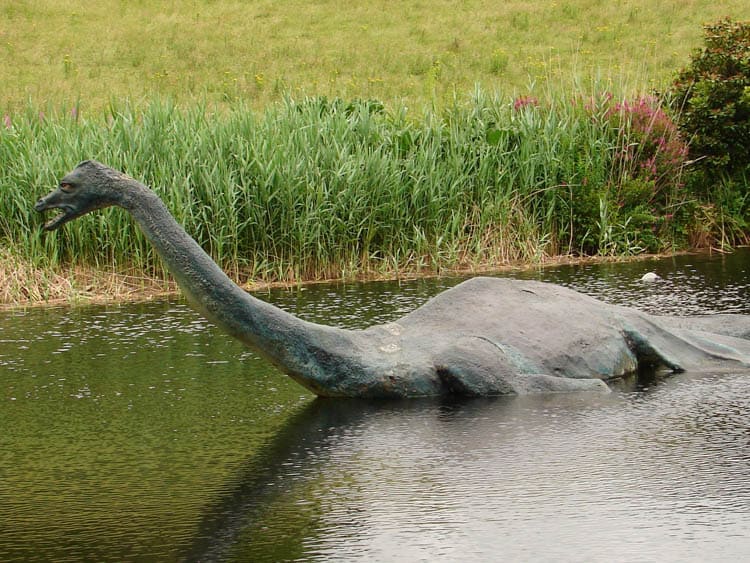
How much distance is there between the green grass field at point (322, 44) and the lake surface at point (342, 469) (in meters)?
18.5

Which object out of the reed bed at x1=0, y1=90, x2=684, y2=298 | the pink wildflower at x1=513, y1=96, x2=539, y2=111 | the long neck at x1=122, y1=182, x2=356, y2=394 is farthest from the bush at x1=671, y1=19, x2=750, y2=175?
the long neck at x1=122, y1=182, x2=356, y2=394

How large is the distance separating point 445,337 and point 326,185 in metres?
6.15

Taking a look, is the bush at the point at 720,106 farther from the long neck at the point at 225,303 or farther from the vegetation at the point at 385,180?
the long neck at the point at 225,303

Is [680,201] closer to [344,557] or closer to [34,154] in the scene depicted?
[34,154]

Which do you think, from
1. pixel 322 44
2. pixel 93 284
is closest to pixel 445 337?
pixel 93 284

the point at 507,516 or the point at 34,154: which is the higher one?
the point at 34,154

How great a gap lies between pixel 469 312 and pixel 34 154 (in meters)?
6.65

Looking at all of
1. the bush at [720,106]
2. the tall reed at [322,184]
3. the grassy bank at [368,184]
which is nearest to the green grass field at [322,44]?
the bush at [720,106]

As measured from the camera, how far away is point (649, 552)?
4.50 metres

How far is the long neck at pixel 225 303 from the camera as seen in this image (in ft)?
21.7

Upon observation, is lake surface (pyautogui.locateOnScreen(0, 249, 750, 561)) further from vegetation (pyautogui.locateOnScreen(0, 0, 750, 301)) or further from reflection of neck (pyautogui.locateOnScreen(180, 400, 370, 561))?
vegetation (pyautogui.locateOnScreen(0, 0, 750, 301))

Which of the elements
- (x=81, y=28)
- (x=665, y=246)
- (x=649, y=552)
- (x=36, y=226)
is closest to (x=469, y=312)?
(x=649, y=552)

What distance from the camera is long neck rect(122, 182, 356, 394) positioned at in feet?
21.7

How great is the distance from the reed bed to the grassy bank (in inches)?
0.8
